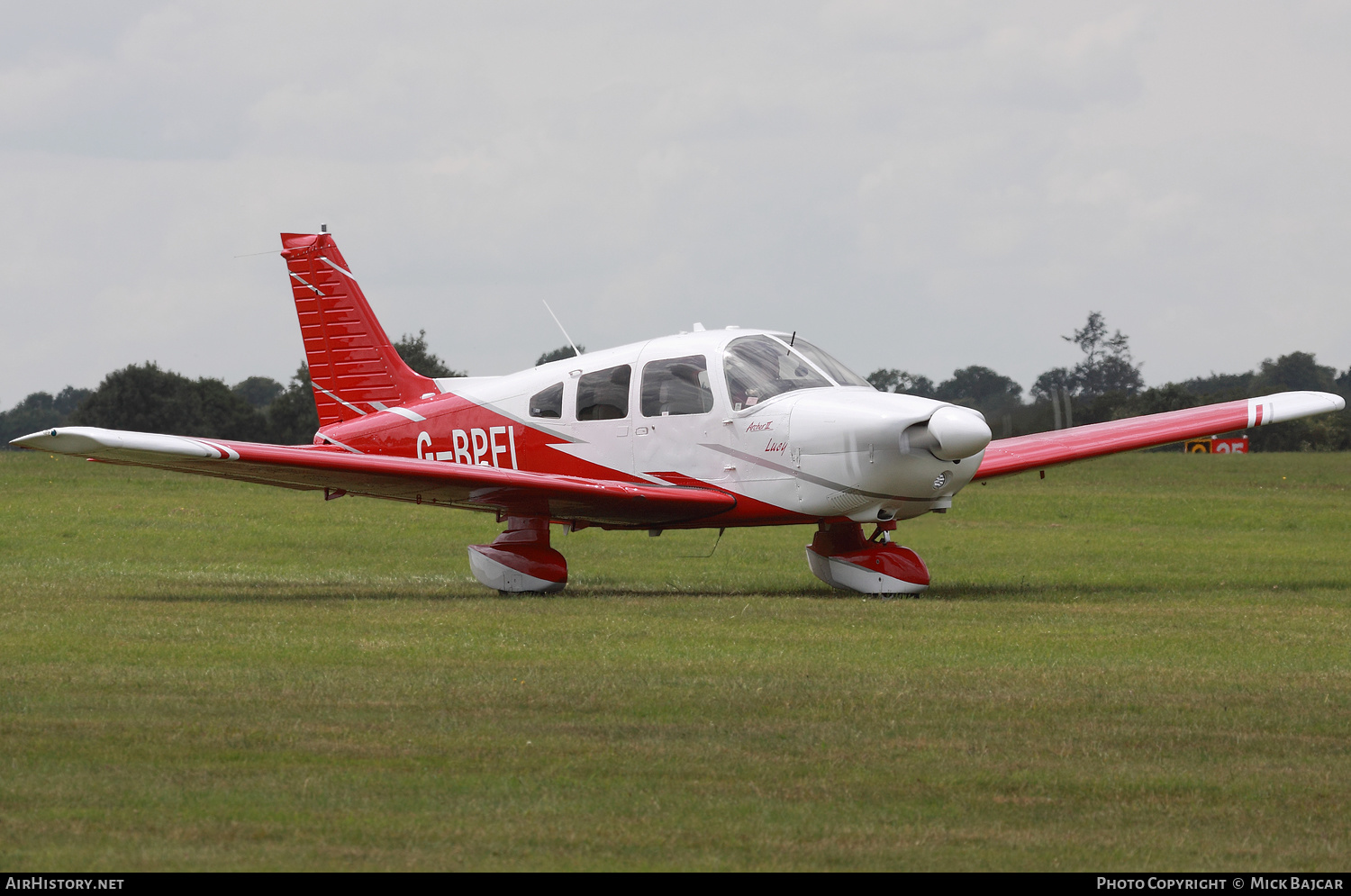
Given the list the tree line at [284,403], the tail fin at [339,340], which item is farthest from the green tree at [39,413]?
the tail fin at [339,340]

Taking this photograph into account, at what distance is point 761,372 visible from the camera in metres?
15.3

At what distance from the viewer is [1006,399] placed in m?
16.7

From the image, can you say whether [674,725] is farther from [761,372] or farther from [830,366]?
[830,366]

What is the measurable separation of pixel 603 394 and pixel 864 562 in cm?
321

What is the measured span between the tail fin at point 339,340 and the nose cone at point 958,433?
22.6 feet

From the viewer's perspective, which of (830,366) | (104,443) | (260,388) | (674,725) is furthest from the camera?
(260,388)

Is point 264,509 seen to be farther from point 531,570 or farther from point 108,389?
point 108,389

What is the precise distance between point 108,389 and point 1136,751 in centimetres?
8330

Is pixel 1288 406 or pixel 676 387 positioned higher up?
pixel 676 387

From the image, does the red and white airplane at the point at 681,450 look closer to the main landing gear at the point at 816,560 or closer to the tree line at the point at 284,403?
the main landing gear at the point at 816,560

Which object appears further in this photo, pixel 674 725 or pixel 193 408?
pixel 193 408

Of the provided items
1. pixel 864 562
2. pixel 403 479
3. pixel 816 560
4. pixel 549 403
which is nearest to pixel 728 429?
pixel 816 560

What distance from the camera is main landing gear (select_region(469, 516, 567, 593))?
603 inches

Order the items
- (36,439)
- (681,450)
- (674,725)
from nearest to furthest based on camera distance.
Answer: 1. (674,725)
2. (36,439)
3. (681,450)
